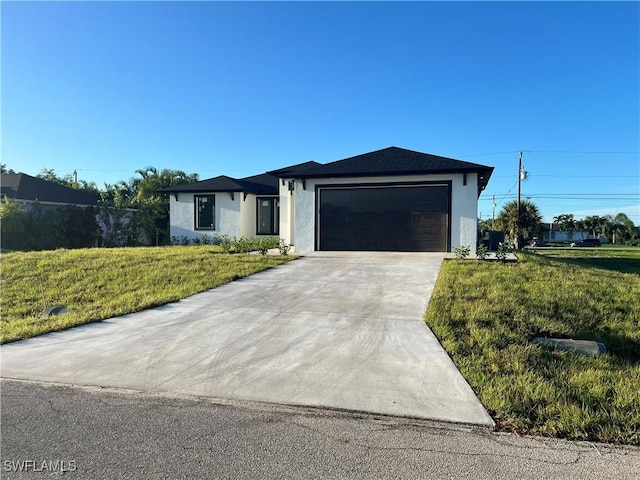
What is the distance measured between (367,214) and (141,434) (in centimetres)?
1262

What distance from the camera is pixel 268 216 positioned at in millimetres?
22312

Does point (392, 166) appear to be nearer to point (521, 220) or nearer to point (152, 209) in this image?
point (152, 209)

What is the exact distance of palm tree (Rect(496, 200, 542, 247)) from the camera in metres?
38.1

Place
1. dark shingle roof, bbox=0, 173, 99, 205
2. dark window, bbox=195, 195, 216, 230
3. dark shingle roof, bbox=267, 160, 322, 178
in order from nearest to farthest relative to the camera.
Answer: dark shingle roof, bbox=267, 160, 322, 178 < dark window, bbox=195, 195, 216, 230 < dark shingle roof, bbox=0, 173, 99, 205

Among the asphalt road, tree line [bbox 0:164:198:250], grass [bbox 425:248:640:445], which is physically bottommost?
the asphalt road

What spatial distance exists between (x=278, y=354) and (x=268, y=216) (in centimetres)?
1766

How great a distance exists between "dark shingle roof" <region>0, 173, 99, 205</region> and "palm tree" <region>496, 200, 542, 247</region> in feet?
115

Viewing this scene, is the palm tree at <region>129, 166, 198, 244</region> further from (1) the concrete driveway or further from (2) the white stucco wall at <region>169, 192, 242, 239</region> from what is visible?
(1) the concrete driveway

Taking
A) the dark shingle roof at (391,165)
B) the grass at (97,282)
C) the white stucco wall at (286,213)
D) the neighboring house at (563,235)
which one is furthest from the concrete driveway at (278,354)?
the neighboring house at (563,235)

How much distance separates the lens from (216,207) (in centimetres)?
2136

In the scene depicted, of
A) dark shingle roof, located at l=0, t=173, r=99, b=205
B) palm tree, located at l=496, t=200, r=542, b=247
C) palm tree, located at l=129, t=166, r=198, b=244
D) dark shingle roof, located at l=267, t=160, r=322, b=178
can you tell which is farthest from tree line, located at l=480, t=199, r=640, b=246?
dark shingle roof, located at l=0, t=173, r=99, b=205

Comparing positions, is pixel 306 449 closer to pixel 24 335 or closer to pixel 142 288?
pixel 24 335

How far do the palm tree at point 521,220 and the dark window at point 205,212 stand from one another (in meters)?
27.7

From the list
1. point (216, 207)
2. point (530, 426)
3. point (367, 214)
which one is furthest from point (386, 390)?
point (216, 207)
